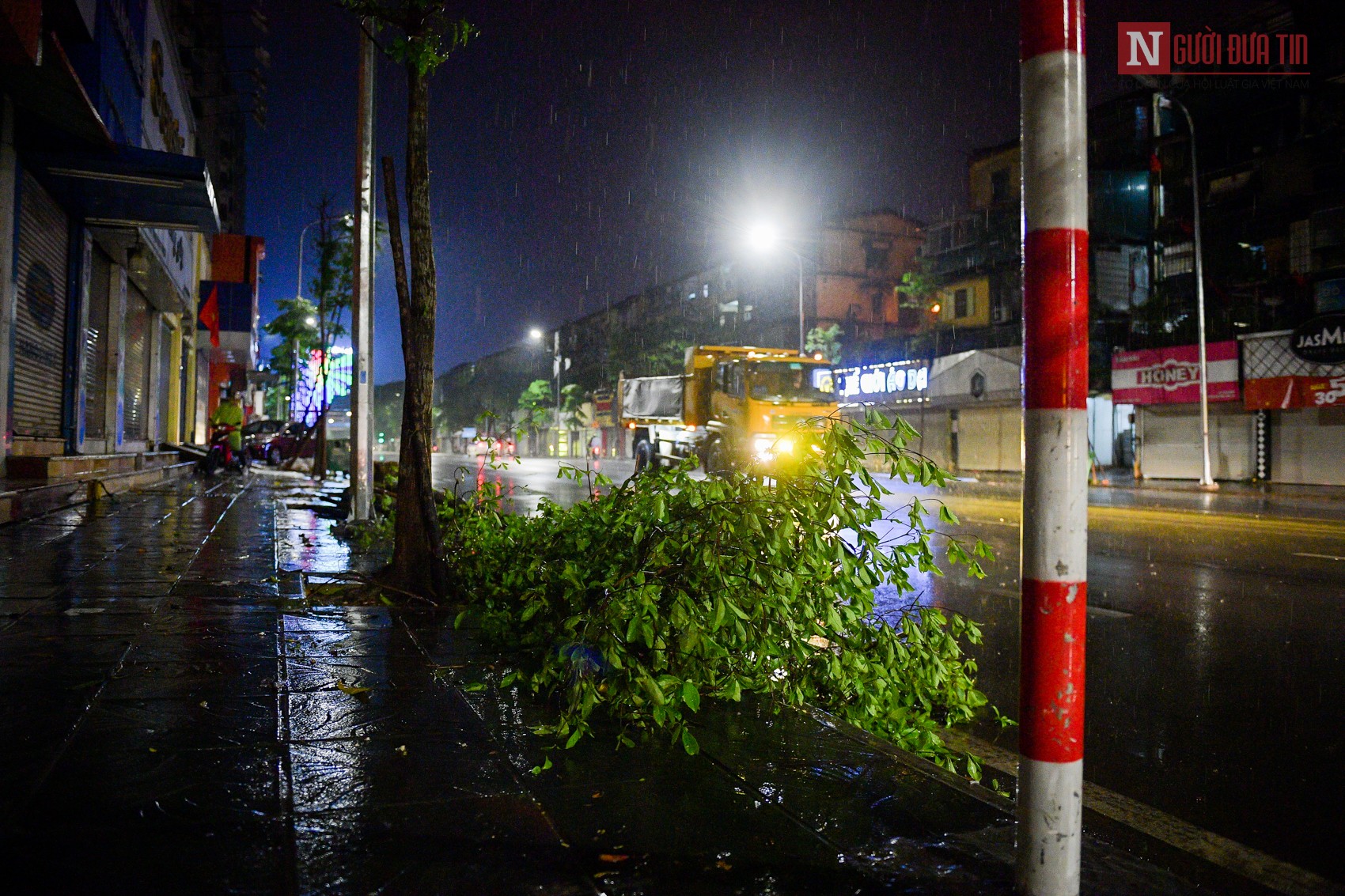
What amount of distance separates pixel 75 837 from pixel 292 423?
30.6 metres

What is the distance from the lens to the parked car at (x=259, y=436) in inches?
1161

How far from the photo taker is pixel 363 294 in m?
11.8

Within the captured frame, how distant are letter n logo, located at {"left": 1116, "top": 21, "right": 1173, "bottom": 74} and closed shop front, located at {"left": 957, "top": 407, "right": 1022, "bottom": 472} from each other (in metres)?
13.1

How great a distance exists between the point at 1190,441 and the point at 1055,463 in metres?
31.5

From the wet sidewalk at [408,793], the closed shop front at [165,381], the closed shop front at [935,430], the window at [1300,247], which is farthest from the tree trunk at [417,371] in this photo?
the closed shop front at [935,430]

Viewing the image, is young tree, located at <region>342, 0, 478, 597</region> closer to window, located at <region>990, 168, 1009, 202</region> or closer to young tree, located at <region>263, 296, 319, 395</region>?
young tree, located at <region>263, 296, 319, 395</region>

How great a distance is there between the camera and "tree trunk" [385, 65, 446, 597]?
6.35 meters

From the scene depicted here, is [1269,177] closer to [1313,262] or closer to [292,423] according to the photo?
[1313,262]

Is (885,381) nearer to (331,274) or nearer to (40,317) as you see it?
(331,274)

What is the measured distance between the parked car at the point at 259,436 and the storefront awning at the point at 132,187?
13.7 metres

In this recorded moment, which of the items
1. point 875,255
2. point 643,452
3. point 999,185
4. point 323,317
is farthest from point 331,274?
point 875,255

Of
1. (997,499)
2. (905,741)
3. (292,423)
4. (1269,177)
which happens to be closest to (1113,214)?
(1269,177)

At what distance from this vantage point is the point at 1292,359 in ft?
82.4

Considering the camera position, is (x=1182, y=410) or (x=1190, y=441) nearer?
(x=1190, y=441)
